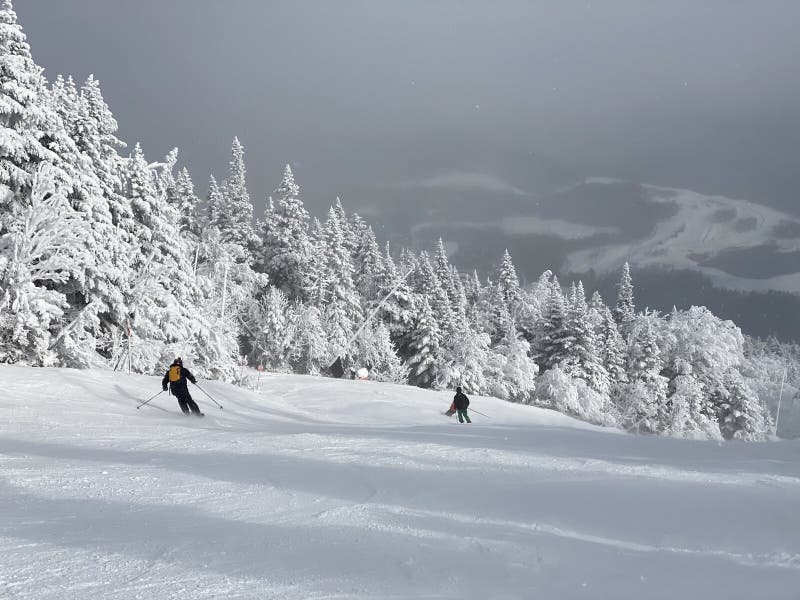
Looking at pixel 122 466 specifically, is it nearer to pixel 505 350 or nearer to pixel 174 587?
pixel 174 587

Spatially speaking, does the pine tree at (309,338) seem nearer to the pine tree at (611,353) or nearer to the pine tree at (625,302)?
the pine tree at (611,353)

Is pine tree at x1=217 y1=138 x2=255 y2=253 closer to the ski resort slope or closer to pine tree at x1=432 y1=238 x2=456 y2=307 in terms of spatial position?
pine tree at x1=432 y1=238 x2=456 y2=307

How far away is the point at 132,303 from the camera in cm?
2633

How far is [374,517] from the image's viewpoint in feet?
20.9

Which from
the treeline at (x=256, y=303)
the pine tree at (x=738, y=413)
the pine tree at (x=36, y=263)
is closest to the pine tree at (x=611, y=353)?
the treeline at (x=256, y=303)

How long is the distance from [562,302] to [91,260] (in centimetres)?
4128

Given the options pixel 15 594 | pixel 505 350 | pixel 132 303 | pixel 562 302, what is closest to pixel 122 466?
pixel 15 594

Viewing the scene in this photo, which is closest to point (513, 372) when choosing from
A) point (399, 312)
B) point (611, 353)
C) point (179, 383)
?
point (399, 312)

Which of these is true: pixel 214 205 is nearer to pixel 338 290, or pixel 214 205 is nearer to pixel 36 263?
pixel 338 290

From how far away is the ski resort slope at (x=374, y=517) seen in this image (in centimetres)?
449

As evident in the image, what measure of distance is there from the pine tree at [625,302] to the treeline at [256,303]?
19 centimetres

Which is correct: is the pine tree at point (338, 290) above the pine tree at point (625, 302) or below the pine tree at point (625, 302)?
below

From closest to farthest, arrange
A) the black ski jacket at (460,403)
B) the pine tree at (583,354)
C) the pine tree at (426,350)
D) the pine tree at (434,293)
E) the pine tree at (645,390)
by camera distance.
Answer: the black ski jacket at (460,403) < the pine tree at (426,350) < the pine tree at (583,354) < the pine tree at (434,293) < the pine tree at (645,390)

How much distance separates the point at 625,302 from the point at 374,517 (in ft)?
226
